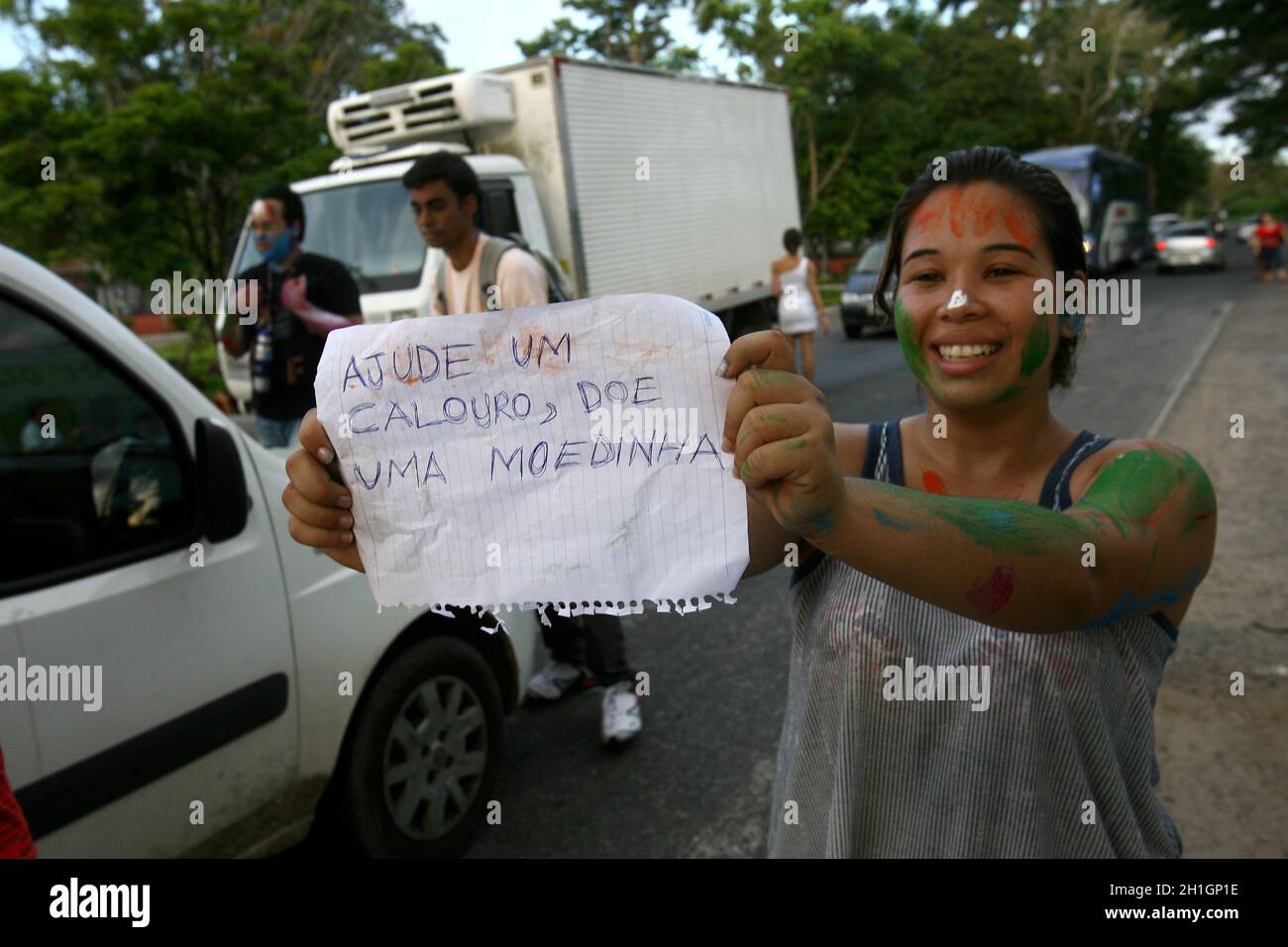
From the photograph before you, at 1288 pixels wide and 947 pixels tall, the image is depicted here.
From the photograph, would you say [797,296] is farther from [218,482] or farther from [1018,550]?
[1018,550]

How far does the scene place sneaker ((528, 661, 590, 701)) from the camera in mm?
4156

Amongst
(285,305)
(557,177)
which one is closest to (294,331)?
(285,305)

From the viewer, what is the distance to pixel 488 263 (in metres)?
3.03

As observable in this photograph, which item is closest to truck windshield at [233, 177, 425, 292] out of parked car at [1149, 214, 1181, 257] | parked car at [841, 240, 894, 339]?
parked car at [841, 240, 894, 339]

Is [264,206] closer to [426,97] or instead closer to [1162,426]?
[426,97]

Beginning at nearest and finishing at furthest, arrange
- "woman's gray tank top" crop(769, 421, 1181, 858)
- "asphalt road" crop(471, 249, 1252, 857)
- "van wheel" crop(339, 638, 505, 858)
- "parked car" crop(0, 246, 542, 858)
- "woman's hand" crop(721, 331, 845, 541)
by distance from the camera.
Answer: "woman's hand" crop(721, 331, 845, 541)
"woman's gray tank top" crop(769, 421, 1181, 858)
"parked car" crop(0, 246, 542, 858)
"van wheel" crop(339, 638, 505, 858)
"asphalt road" crop(471, 249, 1252, 857)

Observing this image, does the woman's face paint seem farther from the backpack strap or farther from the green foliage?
the green foliage

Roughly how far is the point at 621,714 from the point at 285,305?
7.11 ft

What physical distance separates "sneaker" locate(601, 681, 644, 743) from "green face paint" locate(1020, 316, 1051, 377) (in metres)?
2.73

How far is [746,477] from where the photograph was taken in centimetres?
101

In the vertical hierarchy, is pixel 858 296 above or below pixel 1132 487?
Result: above

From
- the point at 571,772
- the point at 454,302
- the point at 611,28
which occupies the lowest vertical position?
the point at 571,772

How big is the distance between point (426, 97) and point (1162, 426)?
6.75 metres
